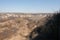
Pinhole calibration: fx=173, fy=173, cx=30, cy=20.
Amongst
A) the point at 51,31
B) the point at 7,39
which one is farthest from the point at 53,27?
the point at 7,39

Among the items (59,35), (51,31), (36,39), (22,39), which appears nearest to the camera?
(59,35)

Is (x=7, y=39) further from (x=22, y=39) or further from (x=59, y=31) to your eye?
(x=59, y=31)

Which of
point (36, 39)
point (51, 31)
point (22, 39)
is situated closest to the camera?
point (36, 39)

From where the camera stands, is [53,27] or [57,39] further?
[53,27]

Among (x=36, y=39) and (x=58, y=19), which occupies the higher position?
(x=58, y=19)

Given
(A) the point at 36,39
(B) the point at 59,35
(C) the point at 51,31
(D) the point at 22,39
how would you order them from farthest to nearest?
(D) the point at 22,39
(C) the point at 51,31
(A) the point at 36,39
(B) the point at 59,35

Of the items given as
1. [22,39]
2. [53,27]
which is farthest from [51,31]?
[22,39]

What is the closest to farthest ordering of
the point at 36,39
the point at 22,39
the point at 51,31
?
the point at 36,39 → the point at 51,31 → the point at 22,39

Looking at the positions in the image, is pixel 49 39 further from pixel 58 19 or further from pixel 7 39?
pixel 7 39

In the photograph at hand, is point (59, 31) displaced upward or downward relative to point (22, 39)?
upward
